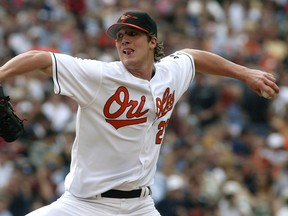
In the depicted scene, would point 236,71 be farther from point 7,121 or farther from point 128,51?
point 7,121

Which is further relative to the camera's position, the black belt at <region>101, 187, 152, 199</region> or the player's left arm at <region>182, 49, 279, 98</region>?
the player's left arm at <region>182, 49, 279, 98</region>

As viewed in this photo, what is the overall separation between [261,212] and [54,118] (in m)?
3.29

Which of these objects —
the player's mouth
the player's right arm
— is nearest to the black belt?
the player's mouth

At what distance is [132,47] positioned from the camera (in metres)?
6.40

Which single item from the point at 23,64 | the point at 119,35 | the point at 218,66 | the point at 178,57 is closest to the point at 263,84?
the point at 218,66

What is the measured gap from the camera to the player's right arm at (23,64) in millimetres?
5570

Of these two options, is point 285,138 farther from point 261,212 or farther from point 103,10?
point 103,10

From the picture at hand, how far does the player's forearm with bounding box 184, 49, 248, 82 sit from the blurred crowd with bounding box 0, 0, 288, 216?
4145 mm

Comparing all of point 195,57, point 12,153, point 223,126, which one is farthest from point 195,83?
point 195,57

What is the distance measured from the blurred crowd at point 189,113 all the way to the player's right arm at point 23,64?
4800mm

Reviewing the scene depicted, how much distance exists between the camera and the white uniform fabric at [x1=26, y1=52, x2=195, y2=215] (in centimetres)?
613

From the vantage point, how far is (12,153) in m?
11.5

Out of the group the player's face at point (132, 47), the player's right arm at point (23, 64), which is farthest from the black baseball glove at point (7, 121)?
the player's face at point (132, 47)

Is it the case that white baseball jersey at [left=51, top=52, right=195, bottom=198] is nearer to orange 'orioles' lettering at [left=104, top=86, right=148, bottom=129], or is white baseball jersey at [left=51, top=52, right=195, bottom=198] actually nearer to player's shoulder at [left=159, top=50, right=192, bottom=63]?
orange 'orioles' lettering at [left=104, top=86, right=148, bottom=129]
